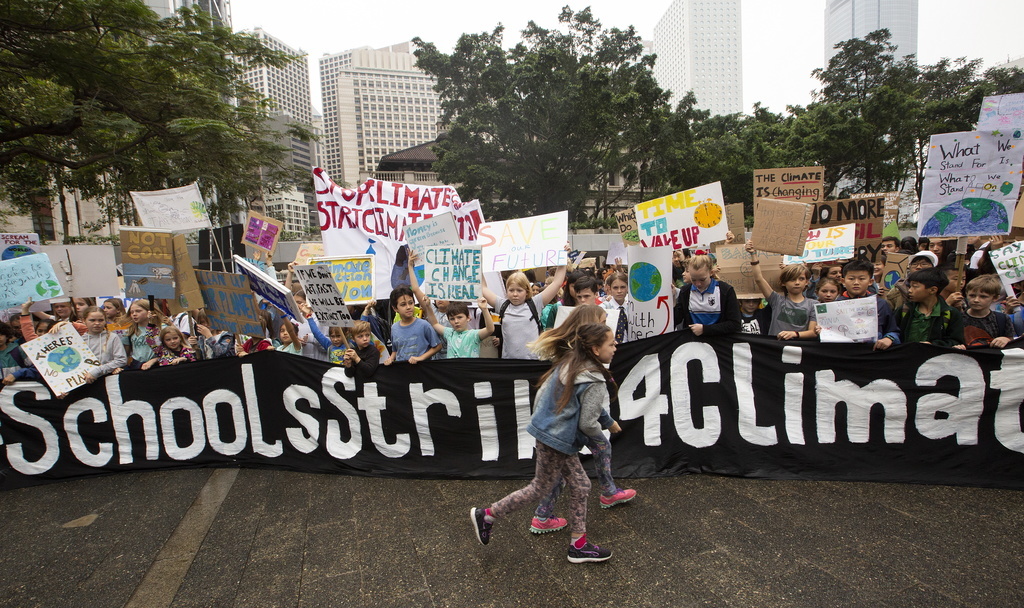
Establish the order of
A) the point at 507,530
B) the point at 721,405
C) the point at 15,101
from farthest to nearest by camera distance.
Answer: the point at 15,101
the point at 721,405
the point at 507,530

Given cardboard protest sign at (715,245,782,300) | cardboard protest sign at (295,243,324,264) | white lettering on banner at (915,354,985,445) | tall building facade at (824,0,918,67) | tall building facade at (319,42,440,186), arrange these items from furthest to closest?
tall building facade at (824,0,918,67), tall building facade at (319,42,440,186), cardboard protest sign at (295,243,324,264), cardboard protest sign at (715,245,782,300), white lettering on banner at (915,354,985,445)

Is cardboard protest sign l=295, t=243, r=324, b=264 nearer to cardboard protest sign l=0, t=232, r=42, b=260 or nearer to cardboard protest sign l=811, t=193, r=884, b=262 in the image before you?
cardboard protest sign l=0, t=232, r=42, b=260

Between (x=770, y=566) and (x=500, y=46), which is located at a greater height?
(x=500, y=46)

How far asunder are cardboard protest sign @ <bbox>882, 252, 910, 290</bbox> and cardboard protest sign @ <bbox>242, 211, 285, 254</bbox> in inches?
310

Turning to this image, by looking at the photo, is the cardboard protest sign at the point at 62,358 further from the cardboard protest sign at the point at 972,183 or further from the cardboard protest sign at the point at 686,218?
the cardboard protest sign at the point at 972,183

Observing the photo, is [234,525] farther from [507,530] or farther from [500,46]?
[500,46]

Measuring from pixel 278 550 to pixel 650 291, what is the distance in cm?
342

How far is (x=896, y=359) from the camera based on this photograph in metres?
4.18

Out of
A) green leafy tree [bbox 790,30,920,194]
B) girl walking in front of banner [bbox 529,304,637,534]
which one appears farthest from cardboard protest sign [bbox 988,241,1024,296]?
green leafy tree [bbox 790,30,920,194]

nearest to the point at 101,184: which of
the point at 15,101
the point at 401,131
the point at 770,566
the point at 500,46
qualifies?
the point at 15,101

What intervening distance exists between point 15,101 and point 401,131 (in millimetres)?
152433

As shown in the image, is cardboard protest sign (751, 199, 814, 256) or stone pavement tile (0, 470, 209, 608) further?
cardboard protest sign (751, 199, 814, 256)

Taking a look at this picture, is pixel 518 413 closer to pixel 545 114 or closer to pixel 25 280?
pixel 25 280

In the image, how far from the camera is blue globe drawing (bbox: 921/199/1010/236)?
192 inches
